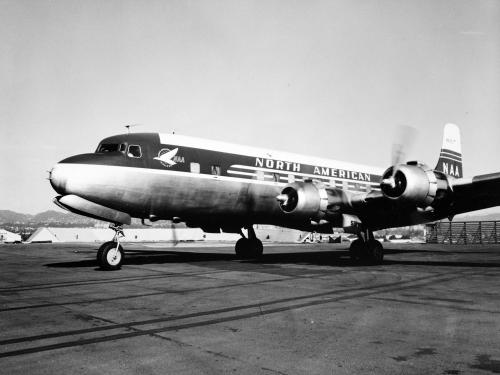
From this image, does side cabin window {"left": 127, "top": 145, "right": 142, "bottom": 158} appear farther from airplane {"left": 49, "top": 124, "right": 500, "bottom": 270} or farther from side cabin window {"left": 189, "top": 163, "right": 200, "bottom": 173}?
side cabin window {"left": 189, "top": 163, "right": 200, "bottom": 173}

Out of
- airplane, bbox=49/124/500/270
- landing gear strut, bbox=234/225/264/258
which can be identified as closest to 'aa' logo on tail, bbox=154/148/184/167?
airplane, bbox=49/124/500/270

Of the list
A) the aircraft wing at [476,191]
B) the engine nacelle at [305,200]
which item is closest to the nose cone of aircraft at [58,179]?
the engine nacelle at [305,200]

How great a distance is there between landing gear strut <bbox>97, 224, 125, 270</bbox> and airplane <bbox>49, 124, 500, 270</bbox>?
0.03m

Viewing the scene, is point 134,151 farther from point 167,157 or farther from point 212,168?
point 212,168

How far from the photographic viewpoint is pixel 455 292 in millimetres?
9227

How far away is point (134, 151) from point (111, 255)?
359 cm

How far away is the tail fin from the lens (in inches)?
880

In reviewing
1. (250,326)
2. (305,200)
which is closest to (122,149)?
(305,200)

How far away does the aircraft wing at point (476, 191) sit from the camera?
1355 cm

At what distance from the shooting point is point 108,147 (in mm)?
14617

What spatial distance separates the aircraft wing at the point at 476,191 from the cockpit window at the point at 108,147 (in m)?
11.4

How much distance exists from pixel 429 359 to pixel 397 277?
25.2 ft

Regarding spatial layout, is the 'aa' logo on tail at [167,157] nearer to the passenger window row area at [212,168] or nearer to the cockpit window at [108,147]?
the passenger window row area at [212,168]

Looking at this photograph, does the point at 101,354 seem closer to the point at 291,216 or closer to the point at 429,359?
the point at 429,359
